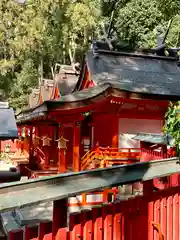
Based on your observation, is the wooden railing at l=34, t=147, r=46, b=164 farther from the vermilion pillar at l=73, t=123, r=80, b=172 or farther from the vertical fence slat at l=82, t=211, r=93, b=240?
the vertical fence slat at l=82, t=211, r=93, b=240

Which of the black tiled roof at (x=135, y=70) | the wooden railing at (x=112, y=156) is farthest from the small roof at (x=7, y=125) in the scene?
the black tiled roof at (x=135, y=70)

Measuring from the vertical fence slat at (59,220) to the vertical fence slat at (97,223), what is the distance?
249 mm

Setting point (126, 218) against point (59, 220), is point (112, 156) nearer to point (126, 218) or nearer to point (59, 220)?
point (126, 218)

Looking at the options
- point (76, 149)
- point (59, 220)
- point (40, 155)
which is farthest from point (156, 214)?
point (40, 155)

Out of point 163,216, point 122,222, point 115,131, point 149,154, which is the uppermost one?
point 122,222

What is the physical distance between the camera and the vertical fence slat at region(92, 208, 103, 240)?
2094 millimetres

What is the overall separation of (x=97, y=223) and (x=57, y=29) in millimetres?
29281

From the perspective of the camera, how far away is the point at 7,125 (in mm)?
4691

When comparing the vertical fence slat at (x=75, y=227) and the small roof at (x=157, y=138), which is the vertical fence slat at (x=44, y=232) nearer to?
the vertical fence slat at (x=75, y=227)

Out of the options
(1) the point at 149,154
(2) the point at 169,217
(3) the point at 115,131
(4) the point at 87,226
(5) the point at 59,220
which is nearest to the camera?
(5) the point at 59,220

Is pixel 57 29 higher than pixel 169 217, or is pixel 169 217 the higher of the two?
pixel 57 29

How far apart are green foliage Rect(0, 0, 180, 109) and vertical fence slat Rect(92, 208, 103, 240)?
19743 millimetres

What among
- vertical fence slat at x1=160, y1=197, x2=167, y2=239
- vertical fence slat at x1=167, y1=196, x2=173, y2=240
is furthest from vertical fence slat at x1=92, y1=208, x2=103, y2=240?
vertical fence slat at x1=167, y1=196, x2=173, y2=240

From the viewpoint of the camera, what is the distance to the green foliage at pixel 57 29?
24.3m
